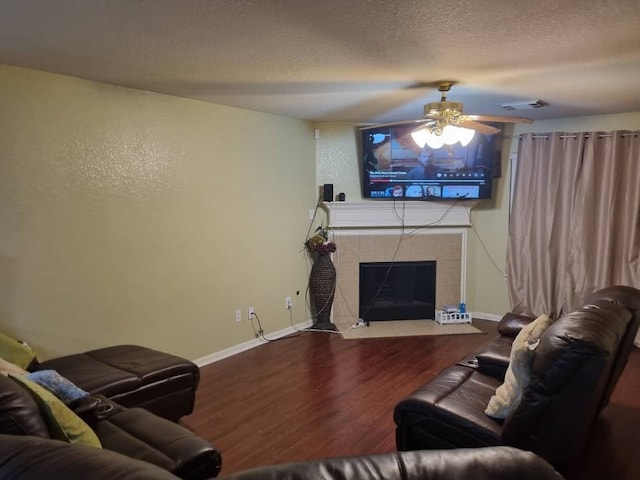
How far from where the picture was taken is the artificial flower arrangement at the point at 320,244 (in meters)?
5.06

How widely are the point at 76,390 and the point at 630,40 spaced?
127 inches

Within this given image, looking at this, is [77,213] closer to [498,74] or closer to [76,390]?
[76,390]

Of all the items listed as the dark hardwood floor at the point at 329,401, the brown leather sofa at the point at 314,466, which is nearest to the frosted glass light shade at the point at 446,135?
the dark hardwood floor at the point at 329,401

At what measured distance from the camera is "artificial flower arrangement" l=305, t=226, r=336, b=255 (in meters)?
5.06

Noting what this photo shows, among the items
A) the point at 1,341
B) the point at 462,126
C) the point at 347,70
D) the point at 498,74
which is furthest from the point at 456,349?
the point at 1,341

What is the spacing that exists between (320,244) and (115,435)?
3.28 meters

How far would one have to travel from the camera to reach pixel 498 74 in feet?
10.0

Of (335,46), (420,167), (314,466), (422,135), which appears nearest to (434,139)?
(422,135)

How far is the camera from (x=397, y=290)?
562 cm

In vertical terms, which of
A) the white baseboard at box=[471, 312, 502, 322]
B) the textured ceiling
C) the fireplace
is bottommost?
the white baseboard at box=[471, 312, 502, 322]

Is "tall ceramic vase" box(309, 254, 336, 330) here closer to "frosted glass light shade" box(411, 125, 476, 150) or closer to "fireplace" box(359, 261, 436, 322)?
"fireplace" box(359, 261, 436, 322)

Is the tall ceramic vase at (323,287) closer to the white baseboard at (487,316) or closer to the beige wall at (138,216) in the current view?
the beige wall at (138,216)

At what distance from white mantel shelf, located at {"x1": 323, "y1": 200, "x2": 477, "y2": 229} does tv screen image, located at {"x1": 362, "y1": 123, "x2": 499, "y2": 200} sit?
0.57 feet

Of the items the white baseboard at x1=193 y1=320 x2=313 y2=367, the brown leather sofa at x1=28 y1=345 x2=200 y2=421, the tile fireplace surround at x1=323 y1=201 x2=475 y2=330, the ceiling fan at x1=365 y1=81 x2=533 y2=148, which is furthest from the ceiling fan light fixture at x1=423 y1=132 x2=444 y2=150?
the white baseboard at x1=193 y1=320 x2=313 y2=367
